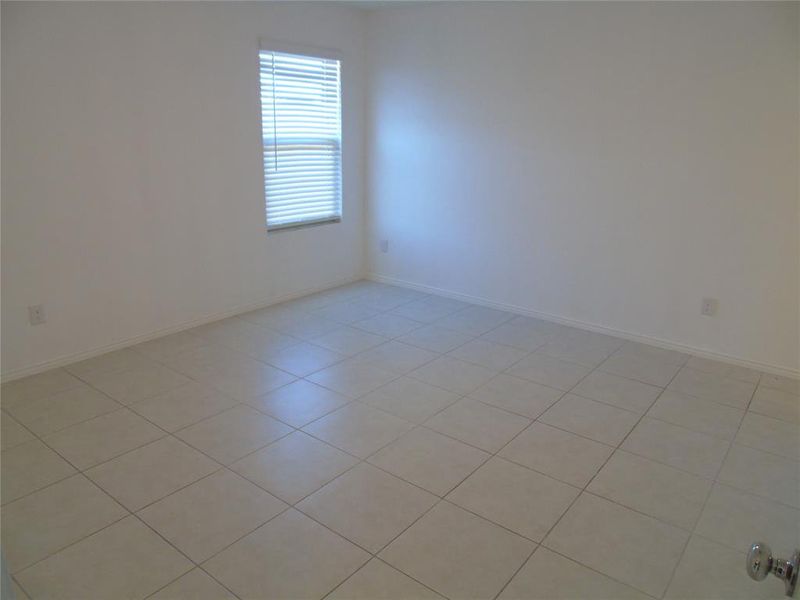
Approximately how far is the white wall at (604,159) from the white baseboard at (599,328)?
32 mm

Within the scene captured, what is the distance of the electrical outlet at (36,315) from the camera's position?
3.30 m

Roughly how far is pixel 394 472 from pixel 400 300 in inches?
98.4

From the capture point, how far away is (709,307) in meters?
3.76

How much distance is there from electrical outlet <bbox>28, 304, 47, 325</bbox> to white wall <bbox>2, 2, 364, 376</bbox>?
0.03 m

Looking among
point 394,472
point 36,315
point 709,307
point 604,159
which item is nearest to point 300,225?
point 36,315

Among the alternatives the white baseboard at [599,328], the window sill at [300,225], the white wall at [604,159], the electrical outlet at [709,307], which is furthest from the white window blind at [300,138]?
the electrical outlet at [709,307]

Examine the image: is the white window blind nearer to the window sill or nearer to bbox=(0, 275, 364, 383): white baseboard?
the window sill

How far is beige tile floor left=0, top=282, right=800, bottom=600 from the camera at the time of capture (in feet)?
6.45

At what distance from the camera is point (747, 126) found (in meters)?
3.43

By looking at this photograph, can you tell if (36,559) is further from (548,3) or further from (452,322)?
(548,3)

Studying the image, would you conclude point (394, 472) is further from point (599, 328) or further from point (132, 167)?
point (132, 167)

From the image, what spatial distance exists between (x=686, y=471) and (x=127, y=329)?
10.9 ft

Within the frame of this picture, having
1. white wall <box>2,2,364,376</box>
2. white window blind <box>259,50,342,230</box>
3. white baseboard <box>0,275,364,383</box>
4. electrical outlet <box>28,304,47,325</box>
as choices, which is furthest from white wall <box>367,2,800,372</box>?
electrical outlet <box>28,304,47,325</box>

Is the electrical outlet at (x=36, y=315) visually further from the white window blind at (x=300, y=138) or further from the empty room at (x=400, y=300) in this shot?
the white window blind at (x=300, y=138)
